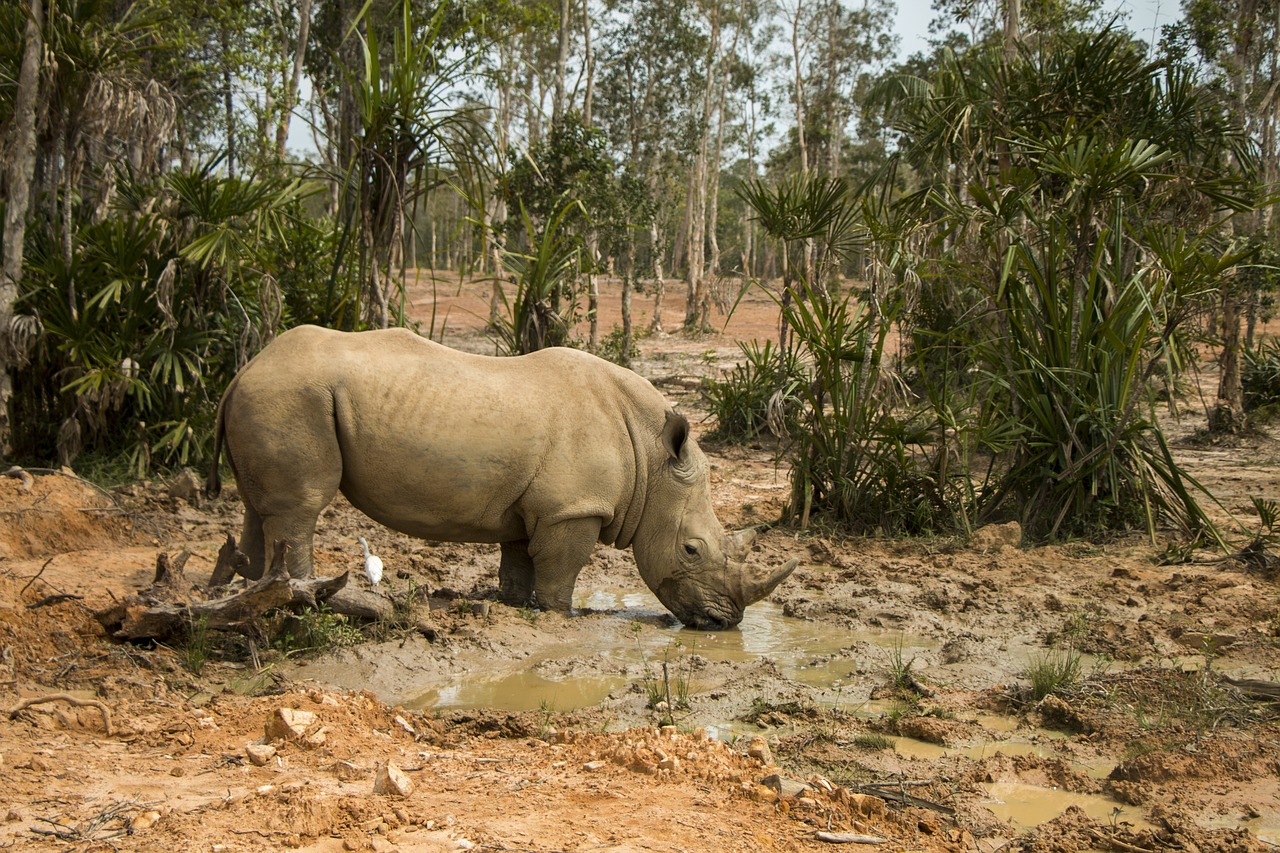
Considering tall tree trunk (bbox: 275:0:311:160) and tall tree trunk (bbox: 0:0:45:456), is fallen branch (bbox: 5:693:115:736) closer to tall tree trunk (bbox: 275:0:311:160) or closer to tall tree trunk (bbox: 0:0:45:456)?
tall tree trunk (bbox: 0:0:45:456)

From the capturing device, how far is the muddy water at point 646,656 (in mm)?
5074

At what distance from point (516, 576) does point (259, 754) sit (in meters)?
2.85

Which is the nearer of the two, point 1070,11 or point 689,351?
point 1070,11

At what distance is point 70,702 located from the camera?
4160 mm

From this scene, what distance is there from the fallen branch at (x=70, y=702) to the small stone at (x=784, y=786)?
2392mm

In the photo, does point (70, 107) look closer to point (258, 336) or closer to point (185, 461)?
point (258, 336)

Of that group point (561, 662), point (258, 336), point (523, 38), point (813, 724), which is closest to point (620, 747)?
point (813, 724)

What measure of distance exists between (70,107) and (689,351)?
57.1 feet

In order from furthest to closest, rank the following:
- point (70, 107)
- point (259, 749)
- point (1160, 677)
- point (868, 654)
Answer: point (70, 107) < point (868, 654) < point (1160, 677) < point (259, 749)

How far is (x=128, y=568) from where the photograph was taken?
21.4 ft

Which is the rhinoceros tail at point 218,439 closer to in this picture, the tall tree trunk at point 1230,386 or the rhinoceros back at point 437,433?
the rhinoceros back at point 437,433

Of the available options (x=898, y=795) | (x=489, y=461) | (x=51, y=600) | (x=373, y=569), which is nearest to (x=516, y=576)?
(x=373, y=569)

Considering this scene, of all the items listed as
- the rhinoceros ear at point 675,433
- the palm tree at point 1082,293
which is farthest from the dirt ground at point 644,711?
the rhinoceros ear at point 675,433

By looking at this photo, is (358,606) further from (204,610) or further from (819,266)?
(819,266)
